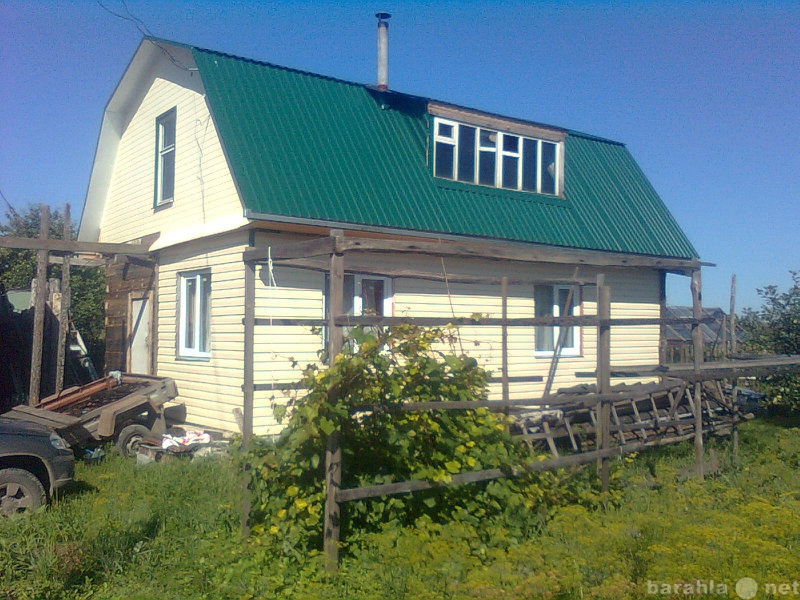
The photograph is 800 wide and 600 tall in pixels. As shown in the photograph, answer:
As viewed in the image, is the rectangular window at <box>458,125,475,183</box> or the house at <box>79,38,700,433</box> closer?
the house at <box>79,38,700,433</box>

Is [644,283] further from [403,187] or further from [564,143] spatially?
[403,187]

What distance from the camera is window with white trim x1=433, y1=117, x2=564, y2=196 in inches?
495

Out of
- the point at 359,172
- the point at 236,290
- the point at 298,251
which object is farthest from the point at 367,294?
the point at 298,251

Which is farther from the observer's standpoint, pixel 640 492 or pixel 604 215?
pixel 604 215

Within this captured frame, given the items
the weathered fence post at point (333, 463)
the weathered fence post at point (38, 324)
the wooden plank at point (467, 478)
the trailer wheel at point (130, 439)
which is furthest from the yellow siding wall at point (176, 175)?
the wooden plank at point (467, 478)

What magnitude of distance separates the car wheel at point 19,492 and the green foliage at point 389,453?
234 cm

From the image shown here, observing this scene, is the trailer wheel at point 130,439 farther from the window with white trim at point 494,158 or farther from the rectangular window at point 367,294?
the window with white trim at point 494,158

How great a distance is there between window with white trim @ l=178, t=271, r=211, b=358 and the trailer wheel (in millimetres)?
1576

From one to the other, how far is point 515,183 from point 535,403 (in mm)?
7642

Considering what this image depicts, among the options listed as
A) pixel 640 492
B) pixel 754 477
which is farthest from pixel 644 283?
pixel 640 492

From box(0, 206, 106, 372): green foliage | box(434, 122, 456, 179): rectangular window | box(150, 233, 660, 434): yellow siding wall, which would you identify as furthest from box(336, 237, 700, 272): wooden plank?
box(0, 206, 106, 372): green foliage

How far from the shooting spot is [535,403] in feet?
20.9

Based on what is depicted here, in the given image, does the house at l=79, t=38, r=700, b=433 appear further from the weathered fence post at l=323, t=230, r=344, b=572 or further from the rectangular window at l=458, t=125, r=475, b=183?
the weathered fence post at l=323, t=230, r=344, b=572

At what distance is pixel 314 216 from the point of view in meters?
9.78
